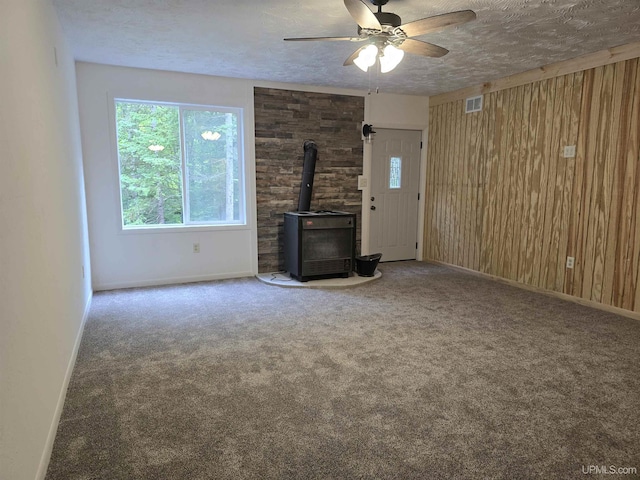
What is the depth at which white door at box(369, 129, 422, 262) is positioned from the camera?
5.89 meters

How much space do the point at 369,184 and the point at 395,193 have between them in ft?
1.67

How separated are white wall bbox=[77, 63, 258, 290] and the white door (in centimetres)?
188

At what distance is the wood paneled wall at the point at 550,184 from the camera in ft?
12.2

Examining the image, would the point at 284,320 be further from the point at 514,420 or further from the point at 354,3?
the point at 354,3

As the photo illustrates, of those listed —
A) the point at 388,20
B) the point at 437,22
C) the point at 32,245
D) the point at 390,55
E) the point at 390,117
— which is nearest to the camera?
the point at 32,245

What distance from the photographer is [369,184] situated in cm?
579

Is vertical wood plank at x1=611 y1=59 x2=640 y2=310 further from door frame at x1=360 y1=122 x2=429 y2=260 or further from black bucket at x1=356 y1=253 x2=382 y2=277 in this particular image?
door frame at x1=360 y1=122 x2=429 y2=260

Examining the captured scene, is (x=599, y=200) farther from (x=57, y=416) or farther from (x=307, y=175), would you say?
(x=57, y=416)

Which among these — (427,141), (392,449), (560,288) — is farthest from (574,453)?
(427,141)

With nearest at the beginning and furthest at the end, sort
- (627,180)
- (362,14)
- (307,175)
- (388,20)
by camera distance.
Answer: (362,14)
(388,20)
(627,180)
(307,175)

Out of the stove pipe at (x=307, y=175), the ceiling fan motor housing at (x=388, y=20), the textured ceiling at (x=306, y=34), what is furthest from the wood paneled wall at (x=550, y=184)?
the ceiling fan motor housing at (x=388, y=20)

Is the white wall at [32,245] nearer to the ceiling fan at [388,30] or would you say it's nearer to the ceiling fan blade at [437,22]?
the ceiling fan at [388,30]

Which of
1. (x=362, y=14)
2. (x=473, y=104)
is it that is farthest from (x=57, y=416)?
(x=473, y=104)

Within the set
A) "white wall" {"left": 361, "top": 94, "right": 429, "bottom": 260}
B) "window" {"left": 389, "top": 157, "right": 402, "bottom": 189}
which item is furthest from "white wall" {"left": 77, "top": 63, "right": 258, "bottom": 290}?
"window" {"left": 389, "top": 157, "right": 402, "bottom": 189}
